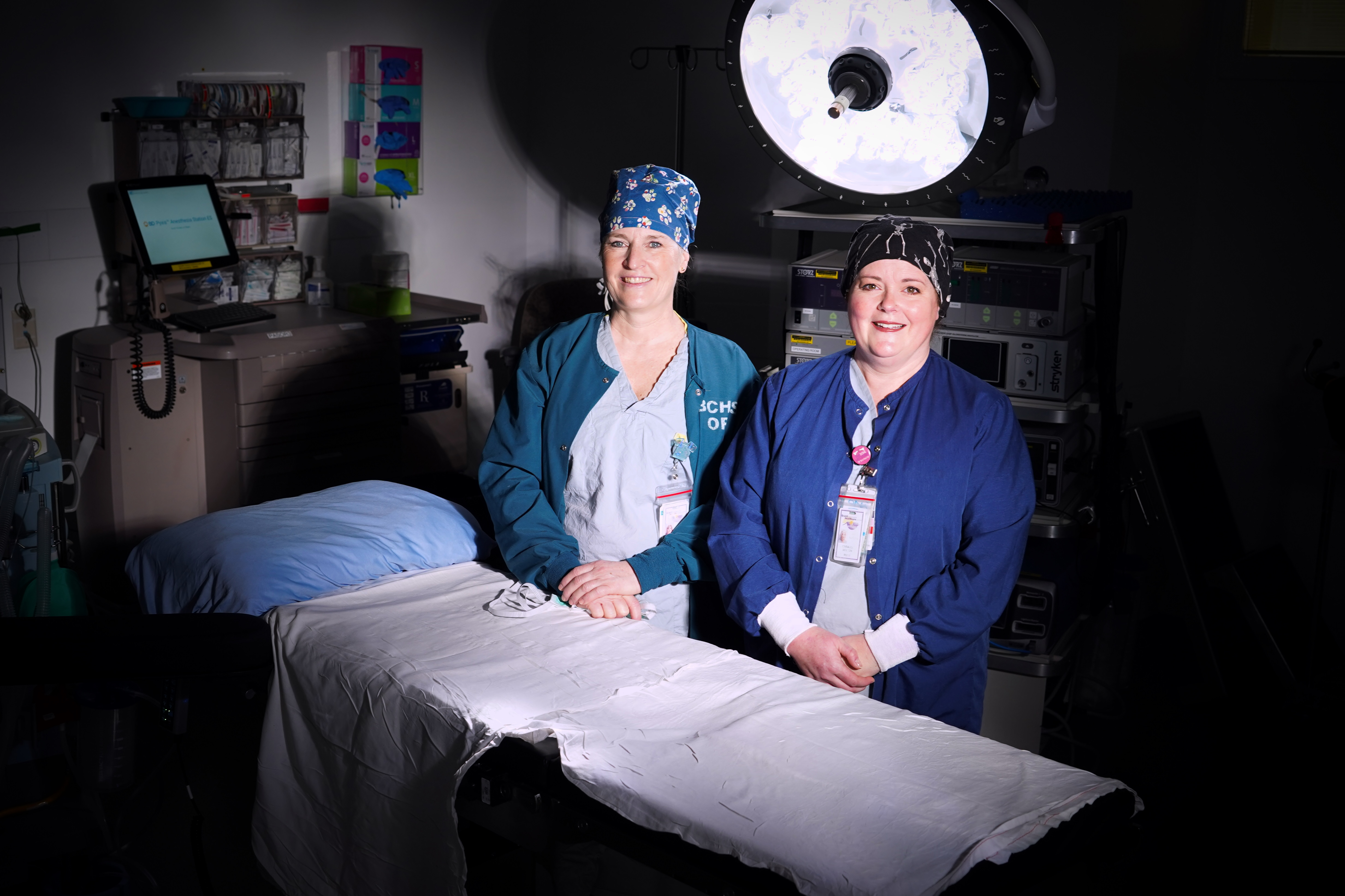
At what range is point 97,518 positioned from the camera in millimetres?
3824

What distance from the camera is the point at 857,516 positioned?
6.28 ft

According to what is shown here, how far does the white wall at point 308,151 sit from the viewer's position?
3787 mm

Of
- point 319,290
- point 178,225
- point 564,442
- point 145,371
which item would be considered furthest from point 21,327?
point 564,442

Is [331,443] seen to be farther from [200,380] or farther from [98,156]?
[98,156]

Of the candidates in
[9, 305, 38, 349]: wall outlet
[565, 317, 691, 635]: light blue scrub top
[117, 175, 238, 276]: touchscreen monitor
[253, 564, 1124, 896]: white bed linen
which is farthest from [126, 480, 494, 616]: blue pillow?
[9, 305, 38, 349]: wall outlet

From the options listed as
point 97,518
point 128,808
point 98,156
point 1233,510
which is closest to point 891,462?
point 128,808

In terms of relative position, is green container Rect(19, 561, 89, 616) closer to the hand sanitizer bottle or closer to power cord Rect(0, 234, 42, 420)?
power cord Rect(0, 234, 42, 420)

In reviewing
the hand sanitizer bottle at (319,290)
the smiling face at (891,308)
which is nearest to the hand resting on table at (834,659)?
the smiling face at (891,308)

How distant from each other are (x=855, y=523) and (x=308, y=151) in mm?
3332

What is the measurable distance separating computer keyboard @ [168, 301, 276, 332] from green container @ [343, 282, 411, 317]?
372 mm

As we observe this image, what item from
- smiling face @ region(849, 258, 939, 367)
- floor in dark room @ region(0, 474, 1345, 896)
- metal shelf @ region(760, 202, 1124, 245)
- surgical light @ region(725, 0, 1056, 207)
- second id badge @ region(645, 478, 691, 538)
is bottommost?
floor in dark room @ region(0, 474, 1345, 896)

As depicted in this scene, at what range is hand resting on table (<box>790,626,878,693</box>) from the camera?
1.88m

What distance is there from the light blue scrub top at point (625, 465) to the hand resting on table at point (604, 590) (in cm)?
8

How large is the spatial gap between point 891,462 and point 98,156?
3155mm
